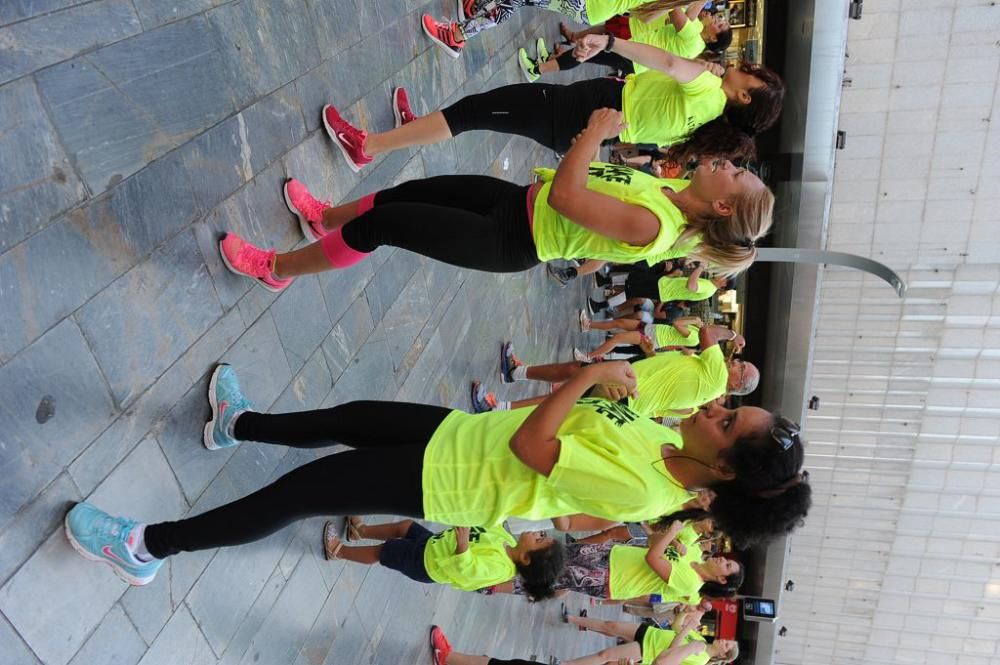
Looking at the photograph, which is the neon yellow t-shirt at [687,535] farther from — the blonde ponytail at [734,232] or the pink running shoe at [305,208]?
the pink running shoe at [305,208]

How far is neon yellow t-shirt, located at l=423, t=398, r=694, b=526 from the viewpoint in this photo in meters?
2.24

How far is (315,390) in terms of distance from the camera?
360cm

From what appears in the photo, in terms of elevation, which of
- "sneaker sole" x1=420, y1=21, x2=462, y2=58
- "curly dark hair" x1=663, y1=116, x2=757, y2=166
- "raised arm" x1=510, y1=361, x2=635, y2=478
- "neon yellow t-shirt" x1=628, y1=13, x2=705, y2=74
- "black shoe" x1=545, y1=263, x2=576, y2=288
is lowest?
"black shoe" x1=545, y1=263, x2=576, y2=288

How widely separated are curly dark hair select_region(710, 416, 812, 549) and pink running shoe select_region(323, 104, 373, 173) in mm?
2576

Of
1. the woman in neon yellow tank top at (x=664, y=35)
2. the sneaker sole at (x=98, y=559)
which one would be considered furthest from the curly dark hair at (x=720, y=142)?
the sneaker sole at (x=98, y=559)

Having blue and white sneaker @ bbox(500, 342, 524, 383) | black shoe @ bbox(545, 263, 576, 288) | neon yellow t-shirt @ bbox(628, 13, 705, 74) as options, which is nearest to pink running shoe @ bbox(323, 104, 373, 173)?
blue and white sneaker @ bbox(500, 342, 524, 383)

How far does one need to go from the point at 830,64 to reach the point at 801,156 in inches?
38.3

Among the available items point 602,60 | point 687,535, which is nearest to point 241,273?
point 602,60

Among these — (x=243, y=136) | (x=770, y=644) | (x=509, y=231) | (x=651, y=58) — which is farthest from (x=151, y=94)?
(x=770, y=644)

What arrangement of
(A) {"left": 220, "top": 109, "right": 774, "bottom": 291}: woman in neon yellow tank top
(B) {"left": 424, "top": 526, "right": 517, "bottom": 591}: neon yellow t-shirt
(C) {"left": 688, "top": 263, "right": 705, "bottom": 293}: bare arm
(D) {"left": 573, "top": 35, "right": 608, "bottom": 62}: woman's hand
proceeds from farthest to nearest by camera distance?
(C) {"left": 688, "top": 263, "right": 705, "bottom": 293}: bare arm → (B) {"left": 424, "top": 526, "right": 517, "bottom": 591}: neon yellow t-shirt → (D) {"left": 573, "top": 35, "right": 608, "bottom": 62}: woman's hand → (A) {"left": 220, "top": 109, "right": 774, "bottom": 291}: woman in neon yellow tank top

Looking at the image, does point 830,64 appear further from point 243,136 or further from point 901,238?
point 243,136

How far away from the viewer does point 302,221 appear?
11.3 feet

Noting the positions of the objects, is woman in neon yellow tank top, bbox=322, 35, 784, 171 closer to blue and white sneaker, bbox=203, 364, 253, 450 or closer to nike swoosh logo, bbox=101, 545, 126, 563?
blue and white sneaker, bbox=203, 364, 253, 450

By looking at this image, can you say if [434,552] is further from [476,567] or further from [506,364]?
[506,364]
